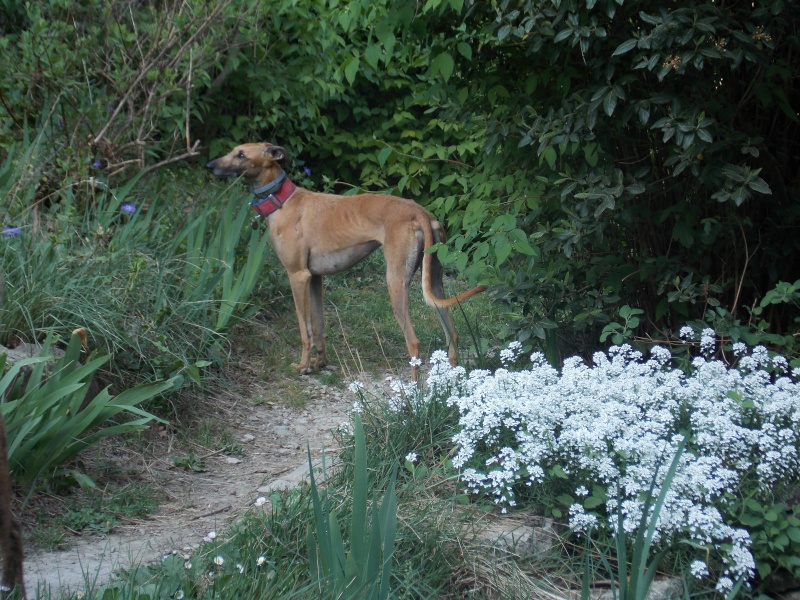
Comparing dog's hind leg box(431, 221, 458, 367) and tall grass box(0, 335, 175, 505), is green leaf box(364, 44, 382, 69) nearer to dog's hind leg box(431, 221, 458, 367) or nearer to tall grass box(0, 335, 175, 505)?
dog's hind leg box(431, 221, 458, 367)

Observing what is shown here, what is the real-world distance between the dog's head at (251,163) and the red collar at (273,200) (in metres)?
0.14

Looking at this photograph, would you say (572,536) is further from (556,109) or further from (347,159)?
(347,159)

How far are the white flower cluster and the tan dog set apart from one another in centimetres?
214

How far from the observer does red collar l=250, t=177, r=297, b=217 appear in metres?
6.85

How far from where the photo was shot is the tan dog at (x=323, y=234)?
248 inches

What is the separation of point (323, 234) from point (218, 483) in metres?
2.50

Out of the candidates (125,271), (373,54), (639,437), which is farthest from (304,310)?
(639,437)

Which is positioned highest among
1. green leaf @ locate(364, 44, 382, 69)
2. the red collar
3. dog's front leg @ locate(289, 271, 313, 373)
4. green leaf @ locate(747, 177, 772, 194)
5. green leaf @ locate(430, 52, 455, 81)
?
green leaf @ locate(364, 44, 382, 69)

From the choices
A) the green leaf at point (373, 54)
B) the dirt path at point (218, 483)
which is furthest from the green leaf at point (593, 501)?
the green leaf at point (373, 54)

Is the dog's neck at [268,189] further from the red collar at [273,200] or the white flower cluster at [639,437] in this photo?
the white flower cluster at [639,437]

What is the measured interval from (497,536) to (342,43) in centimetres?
653

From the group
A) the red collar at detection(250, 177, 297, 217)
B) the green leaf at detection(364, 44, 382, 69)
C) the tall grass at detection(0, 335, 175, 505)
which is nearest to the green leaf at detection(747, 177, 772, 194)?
the green leaf at detection(364, 44, 382, 69)

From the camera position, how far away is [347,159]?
10.8 m

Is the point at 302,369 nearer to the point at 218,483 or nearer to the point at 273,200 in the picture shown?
the point at 273,200
